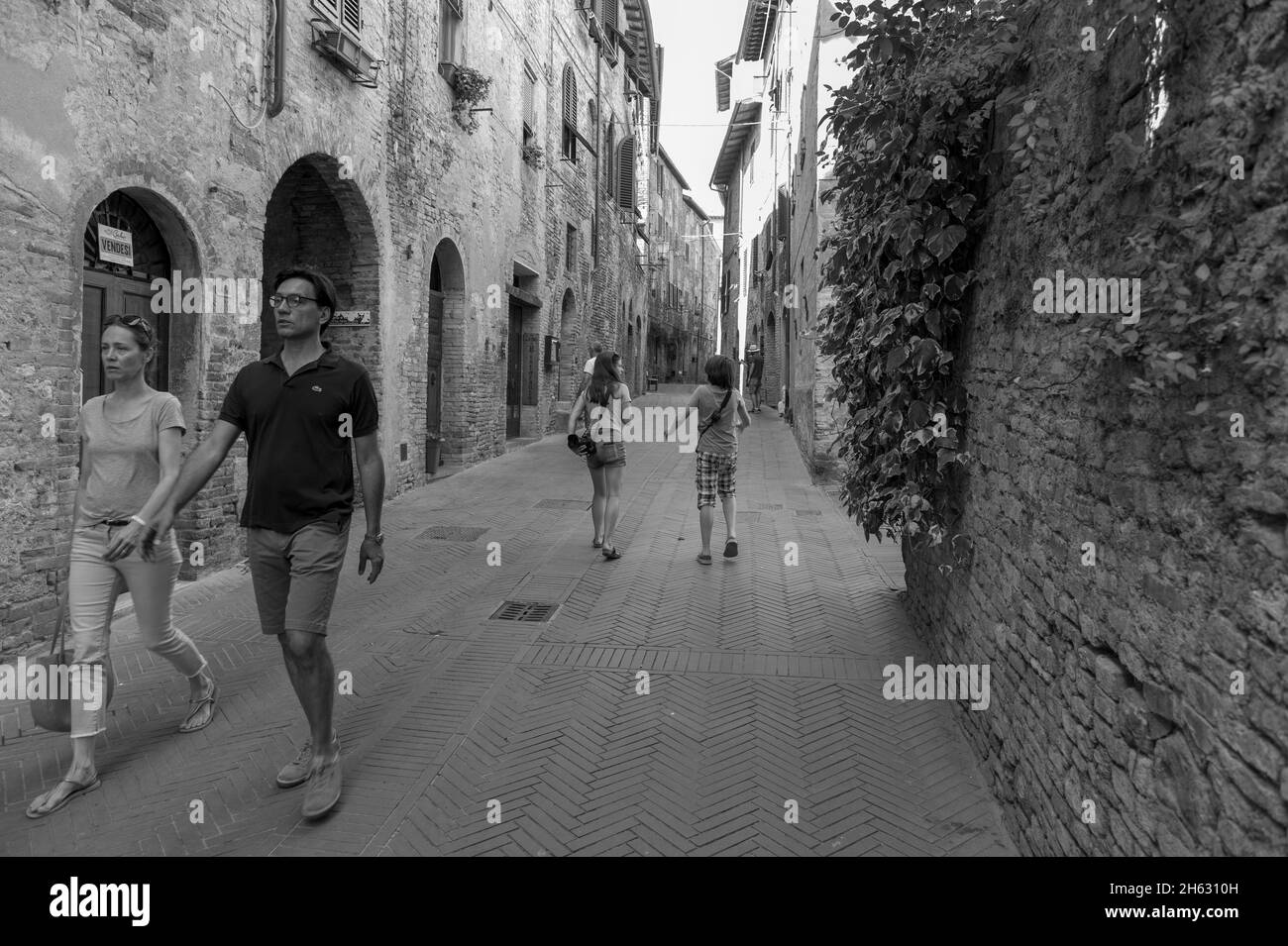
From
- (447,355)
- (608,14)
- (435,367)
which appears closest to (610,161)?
(608,14)

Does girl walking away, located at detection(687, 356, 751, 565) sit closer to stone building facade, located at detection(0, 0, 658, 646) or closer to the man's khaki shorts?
stone building facade, located at detection(0, 0, 658, 646)

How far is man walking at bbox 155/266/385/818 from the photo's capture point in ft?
11.2

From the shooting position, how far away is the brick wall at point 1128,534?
6.39 feet

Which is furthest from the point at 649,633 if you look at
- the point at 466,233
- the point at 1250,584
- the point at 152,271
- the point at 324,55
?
the point at 466,233

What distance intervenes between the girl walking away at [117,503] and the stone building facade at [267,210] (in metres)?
1.77

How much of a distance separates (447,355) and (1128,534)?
1181cm

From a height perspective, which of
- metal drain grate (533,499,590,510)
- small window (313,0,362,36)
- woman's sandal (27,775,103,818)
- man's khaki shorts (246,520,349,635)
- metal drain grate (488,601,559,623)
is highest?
small window (313,0,362,36)

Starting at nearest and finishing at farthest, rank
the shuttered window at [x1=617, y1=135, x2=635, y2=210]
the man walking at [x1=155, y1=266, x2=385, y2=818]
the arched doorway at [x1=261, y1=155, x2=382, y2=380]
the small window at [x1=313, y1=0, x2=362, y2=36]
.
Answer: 1. the man walking at [x1=155, y1=266, x2=385, y2=818]
2. the small window at [x1=313, y1=0, x2=362, y2=36]
3. the arched doorway at [x1=261, y1=155, x2=382, y2=380]
4. the shuttered window at [x1=617, y1=135, x2=635, y2=210]

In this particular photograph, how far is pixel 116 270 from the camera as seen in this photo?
6.38 meters

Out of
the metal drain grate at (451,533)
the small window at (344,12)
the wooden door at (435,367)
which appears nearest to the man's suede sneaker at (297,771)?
the metal drain grate at (451,533)

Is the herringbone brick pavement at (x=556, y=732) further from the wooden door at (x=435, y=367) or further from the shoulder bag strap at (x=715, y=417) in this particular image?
the wooden door at (x=435, y=367)

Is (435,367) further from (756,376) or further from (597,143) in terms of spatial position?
(756,376)

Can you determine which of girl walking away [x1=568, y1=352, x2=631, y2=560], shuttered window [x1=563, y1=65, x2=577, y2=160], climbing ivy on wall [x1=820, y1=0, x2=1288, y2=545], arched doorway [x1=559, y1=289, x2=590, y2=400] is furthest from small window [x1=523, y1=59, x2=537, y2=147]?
climbing ivy on wall [x1=820, y1=0, x2=1288, y2=545]

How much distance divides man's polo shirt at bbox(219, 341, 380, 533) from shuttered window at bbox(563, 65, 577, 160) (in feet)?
55.5
